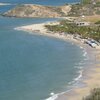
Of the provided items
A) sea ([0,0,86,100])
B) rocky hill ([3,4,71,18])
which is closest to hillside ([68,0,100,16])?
rocky hill ([3,4,71,18])

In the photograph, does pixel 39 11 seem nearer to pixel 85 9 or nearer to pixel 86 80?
pixel 85 9

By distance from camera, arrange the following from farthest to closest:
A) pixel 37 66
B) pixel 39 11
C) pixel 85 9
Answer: pixel 85 9 < pixel 39 11 < pixel 37 66

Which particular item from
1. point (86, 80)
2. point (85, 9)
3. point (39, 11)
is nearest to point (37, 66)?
point (86, 80)

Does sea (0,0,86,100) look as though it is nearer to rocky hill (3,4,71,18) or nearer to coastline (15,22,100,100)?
coastline (15,22,100,100)

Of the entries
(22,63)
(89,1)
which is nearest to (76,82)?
(22,63)

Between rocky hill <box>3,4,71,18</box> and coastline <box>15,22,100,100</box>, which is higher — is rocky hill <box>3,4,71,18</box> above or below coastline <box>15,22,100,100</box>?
above

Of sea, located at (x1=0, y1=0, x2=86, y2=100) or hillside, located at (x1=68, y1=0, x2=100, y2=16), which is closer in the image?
sea, located at (x1=0, y1=0, x2=86, y2=100)

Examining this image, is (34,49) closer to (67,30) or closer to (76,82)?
(67,30)

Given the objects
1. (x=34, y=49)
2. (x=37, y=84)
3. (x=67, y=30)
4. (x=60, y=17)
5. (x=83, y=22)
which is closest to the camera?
(x=37, y=84)
